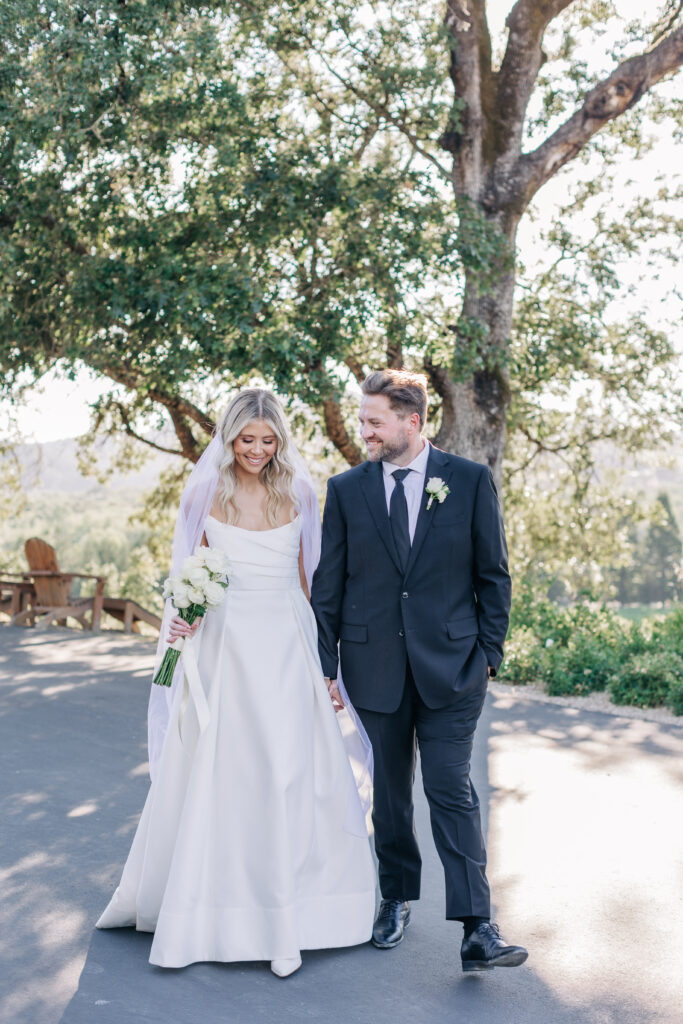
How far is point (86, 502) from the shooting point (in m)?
150

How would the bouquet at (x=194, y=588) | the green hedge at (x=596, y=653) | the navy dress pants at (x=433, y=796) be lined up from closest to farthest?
the navy dress pants at (x=433, y=796) → the bouquet at (x=194, y=588) → the green hedge at (x=596, y=653)

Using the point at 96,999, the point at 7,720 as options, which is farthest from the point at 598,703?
the point at 96,999

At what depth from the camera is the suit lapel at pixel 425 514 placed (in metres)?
4.14

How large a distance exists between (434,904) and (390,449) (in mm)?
2203

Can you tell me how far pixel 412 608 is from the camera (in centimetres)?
412

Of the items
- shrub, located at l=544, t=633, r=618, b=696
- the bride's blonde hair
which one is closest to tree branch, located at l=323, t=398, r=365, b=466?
shrub, located at l=544, t=633, r=618, b=696

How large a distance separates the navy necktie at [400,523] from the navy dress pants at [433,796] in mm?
473

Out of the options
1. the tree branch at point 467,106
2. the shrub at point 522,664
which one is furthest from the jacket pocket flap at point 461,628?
the tree branch at point 467,106

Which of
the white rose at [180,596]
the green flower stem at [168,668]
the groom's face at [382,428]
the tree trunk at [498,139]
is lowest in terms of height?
the green flower stem at [168,668]

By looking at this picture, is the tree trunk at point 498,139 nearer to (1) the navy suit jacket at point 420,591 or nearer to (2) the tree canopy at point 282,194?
(2) the tree canopy at point 282,194

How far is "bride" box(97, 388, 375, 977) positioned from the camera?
3.98m

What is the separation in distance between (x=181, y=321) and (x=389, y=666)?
287 inches

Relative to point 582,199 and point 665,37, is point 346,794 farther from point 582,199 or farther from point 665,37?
point 582,199

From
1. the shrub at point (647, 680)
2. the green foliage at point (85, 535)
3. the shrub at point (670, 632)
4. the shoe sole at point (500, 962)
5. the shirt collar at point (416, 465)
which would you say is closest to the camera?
the shoe sole at point (500, 962)
